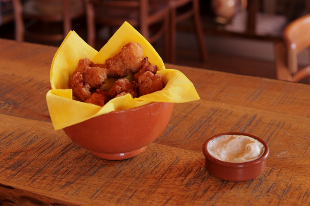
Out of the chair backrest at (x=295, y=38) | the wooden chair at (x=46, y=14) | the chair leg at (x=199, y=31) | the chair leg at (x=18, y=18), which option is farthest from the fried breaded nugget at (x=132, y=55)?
the chair leg at (x=199, y=31)

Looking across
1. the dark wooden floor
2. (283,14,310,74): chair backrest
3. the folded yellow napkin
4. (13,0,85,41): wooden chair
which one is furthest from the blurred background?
the folded yellow napkin

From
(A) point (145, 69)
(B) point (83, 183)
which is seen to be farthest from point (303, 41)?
(B) point (83, 183)

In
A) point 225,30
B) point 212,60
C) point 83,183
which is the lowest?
point 212,60

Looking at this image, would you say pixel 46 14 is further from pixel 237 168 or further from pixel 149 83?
pixel 237 168

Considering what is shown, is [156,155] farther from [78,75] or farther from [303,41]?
[303,41]

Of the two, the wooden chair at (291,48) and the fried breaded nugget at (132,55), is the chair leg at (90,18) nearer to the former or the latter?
the wooden chair at (291,48)

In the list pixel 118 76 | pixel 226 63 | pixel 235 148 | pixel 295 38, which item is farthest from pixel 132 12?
pixel 235 148

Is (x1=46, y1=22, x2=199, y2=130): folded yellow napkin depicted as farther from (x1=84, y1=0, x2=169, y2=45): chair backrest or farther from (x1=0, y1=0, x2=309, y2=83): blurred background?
(x1=0, y1=0, x2=309, y2=83): blurred background
